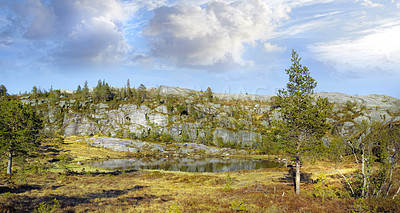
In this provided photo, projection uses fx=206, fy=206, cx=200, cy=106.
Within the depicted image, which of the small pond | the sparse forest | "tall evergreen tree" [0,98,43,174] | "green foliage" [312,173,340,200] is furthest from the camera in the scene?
the small pond

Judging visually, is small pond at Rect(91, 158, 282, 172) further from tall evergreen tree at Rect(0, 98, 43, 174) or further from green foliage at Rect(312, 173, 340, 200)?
A: green foliage at Rect(312, 173, 340, 200)

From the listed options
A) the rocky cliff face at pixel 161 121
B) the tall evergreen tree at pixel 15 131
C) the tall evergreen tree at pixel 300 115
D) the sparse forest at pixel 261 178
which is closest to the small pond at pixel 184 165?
the sparse forest at pixel 261 178

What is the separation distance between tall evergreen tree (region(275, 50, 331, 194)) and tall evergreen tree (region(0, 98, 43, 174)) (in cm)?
4917

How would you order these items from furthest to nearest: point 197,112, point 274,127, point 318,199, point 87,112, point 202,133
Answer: point 197,112
point 87,112
point 202,133
point 274,127
point 318,199

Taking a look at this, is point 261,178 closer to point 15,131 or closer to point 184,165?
point 184,165

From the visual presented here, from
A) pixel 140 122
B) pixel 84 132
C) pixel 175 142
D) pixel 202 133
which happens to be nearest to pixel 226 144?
pixel 202 133

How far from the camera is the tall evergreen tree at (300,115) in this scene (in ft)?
89.4

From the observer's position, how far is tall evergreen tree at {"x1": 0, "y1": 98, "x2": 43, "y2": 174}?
134 feet

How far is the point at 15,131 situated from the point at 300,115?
179ft

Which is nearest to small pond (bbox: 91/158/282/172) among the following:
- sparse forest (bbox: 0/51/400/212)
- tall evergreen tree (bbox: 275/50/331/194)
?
sparse forest (bbox: 0/51/400/212)

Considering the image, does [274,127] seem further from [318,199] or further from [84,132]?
[84,132]

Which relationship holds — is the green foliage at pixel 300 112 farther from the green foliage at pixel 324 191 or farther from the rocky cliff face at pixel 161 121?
the rocky cliff face at pixel 161 121

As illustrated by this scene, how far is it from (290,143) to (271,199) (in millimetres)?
8010

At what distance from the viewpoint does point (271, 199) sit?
979 inches
